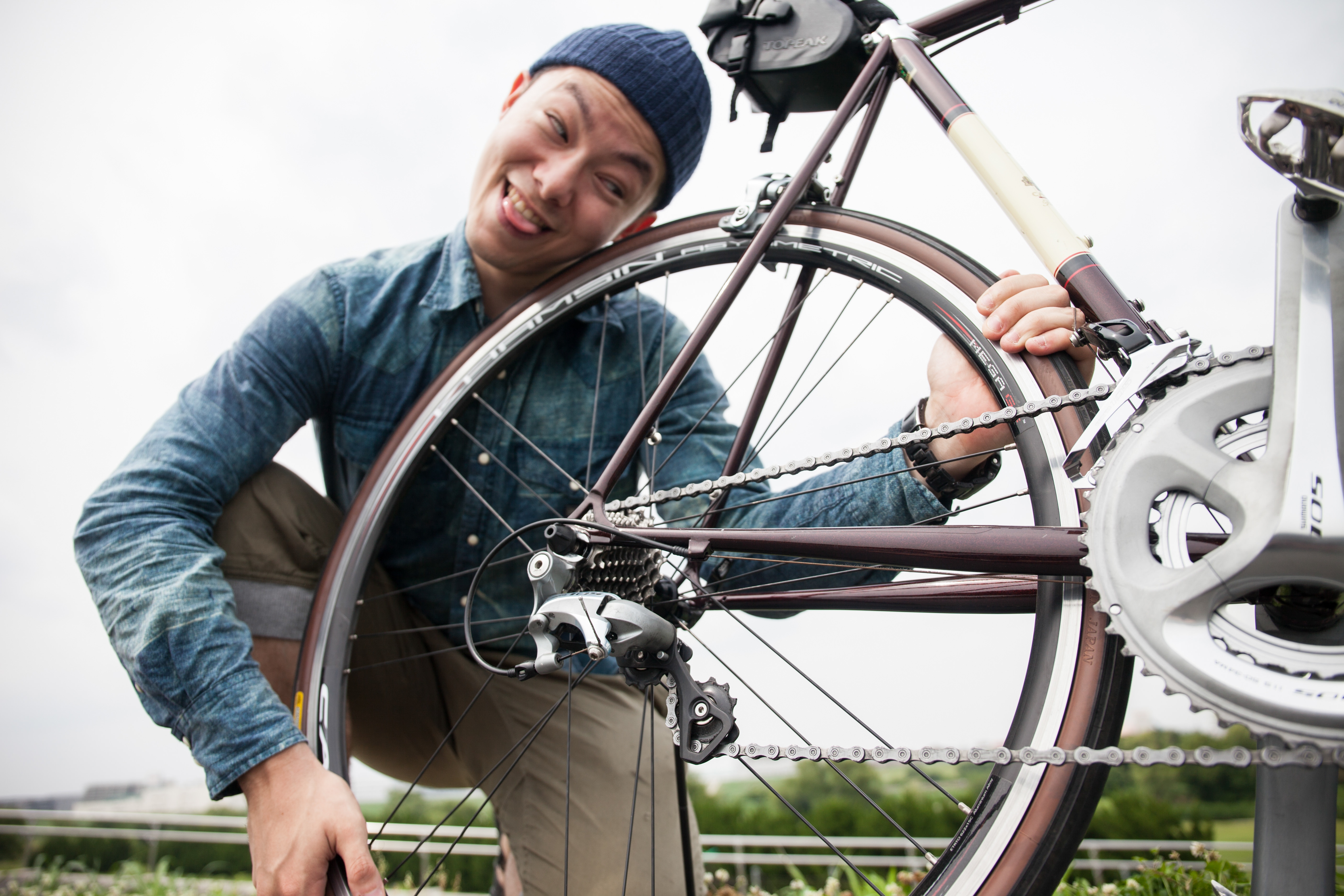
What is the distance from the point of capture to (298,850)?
38.6 inches

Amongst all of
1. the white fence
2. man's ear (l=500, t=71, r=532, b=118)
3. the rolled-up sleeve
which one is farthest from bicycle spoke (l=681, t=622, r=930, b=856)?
the white fence

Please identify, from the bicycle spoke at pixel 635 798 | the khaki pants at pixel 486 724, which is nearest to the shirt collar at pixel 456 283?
the khaki pants at pixel 486 724

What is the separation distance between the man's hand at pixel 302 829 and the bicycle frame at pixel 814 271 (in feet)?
1.58

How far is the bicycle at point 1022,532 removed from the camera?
633 millimetres

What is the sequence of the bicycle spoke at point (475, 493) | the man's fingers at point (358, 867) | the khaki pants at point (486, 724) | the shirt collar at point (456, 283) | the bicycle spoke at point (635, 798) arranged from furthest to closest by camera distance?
the shirt collar at point (456, 283), the khaki pants at point (486, 724), the bicycle spoke at point (475, 493), the bicycle spoke at point (635, 798), the man's fingers at point (358, 867)

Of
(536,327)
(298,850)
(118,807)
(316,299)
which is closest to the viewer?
(298,850)

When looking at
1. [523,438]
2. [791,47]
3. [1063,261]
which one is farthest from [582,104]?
[1063,261]

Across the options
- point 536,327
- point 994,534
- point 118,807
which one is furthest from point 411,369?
point 118,807

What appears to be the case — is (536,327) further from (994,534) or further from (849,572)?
(994,534)

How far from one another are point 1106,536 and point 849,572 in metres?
0.47

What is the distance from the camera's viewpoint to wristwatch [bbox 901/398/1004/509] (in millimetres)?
1011

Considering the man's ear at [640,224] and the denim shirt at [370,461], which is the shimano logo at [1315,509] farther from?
the man's ear at [640,224]

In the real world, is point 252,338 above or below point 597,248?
below

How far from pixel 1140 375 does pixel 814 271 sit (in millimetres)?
496
